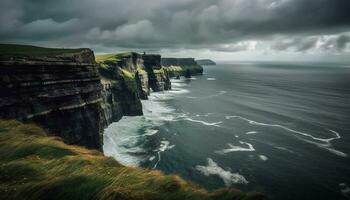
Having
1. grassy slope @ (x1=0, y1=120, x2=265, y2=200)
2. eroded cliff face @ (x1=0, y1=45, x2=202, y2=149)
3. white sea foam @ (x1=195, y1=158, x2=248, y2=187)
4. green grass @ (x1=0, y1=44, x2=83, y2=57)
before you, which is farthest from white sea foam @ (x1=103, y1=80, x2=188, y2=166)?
grassy slope @ (x1=0, y1=120, x2=265, y2=200)

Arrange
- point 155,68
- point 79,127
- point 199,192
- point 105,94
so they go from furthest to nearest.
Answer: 1. point 155,68
2. point 105,94
3. point 79,127
4. point 199,192

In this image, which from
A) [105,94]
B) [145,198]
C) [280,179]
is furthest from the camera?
[105,94]

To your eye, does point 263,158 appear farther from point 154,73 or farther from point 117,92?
point 154,73

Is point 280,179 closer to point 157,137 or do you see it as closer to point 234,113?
point 157,137

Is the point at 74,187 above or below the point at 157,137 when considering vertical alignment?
above

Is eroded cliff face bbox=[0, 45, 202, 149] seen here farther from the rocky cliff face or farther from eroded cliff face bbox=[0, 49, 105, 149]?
the rocky cliff face

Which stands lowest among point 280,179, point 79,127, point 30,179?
point 280,179

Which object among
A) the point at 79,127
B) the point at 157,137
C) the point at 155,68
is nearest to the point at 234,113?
the point at 157,137

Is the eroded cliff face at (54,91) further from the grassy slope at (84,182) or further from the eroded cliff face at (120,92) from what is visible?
the eroded cliff face at (120,92)

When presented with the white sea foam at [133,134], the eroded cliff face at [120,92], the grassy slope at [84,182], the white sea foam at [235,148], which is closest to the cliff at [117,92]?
the eroded cliff face at [120,92]
